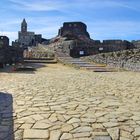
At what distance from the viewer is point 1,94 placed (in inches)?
344

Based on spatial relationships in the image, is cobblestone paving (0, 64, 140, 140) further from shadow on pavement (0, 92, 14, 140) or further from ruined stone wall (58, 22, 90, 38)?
ruined stone wall (58, 22, 90, 38)

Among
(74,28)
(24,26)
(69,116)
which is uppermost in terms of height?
(24,26)

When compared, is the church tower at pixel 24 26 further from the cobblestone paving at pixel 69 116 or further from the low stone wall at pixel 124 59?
the cobblestone paving at pixel 69 116

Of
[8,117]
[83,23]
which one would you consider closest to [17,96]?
[8,117]

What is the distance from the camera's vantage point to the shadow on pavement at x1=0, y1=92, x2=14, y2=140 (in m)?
4.75

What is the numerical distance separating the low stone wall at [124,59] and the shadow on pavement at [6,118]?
12864 millimetres

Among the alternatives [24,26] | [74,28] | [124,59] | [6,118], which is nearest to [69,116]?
[6,118]

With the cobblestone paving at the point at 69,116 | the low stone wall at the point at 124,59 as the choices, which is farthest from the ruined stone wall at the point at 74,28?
the cobblestone paving at the point at 69,116

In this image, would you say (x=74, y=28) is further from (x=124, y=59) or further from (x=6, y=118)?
(x=6, y=118)

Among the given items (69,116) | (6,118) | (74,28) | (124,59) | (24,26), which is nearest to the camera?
(6,118)

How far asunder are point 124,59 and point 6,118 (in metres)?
16.5

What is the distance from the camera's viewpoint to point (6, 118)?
18.9 ft

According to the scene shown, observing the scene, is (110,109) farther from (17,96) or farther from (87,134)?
(17,96)

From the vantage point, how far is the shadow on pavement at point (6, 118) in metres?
4.75
